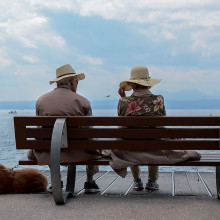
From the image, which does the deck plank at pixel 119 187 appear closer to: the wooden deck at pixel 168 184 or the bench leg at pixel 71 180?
the wooden deck at pixel 168 184

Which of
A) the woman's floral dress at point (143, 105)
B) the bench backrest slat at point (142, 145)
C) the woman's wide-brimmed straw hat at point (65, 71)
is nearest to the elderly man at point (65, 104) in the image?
the woman's wide-brimmed straw hat at point (65, 71)

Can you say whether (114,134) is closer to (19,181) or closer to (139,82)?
(139,82)

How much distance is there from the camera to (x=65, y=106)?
504 cm

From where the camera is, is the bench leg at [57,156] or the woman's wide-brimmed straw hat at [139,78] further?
the woman's wide-brimmed straw hat at [139,78]

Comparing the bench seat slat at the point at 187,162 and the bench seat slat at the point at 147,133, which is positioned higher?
the bench seat slat at the point at 147,133

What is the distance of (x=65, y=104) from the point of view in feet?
16.5

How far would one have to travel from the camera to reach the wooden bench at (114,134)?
462 centimetres

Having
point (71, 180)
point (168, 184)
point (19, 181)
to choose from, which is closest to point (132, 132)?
point (71, 180)

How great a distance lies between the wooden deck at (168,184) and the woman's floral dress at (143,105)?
38.4 inches

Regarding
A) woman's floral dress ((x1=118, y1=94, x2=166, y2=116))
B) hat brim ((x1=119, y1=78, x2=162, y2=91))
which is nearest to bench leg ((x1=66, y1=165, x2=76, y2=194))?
woman's floral dress ((x1=118, y1=94, x2=166, y2=116))

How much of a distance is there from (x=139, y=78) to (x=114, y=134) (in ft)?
2.66

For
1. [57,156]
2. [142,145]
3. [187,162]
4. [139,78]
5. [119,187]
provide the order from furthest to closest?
[119,187], [139,78], [187,162], [142,145], [57,156]

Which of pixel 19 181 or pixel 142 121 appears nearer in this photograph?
pixel 142 121

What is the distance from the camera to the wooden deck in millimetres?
5676
